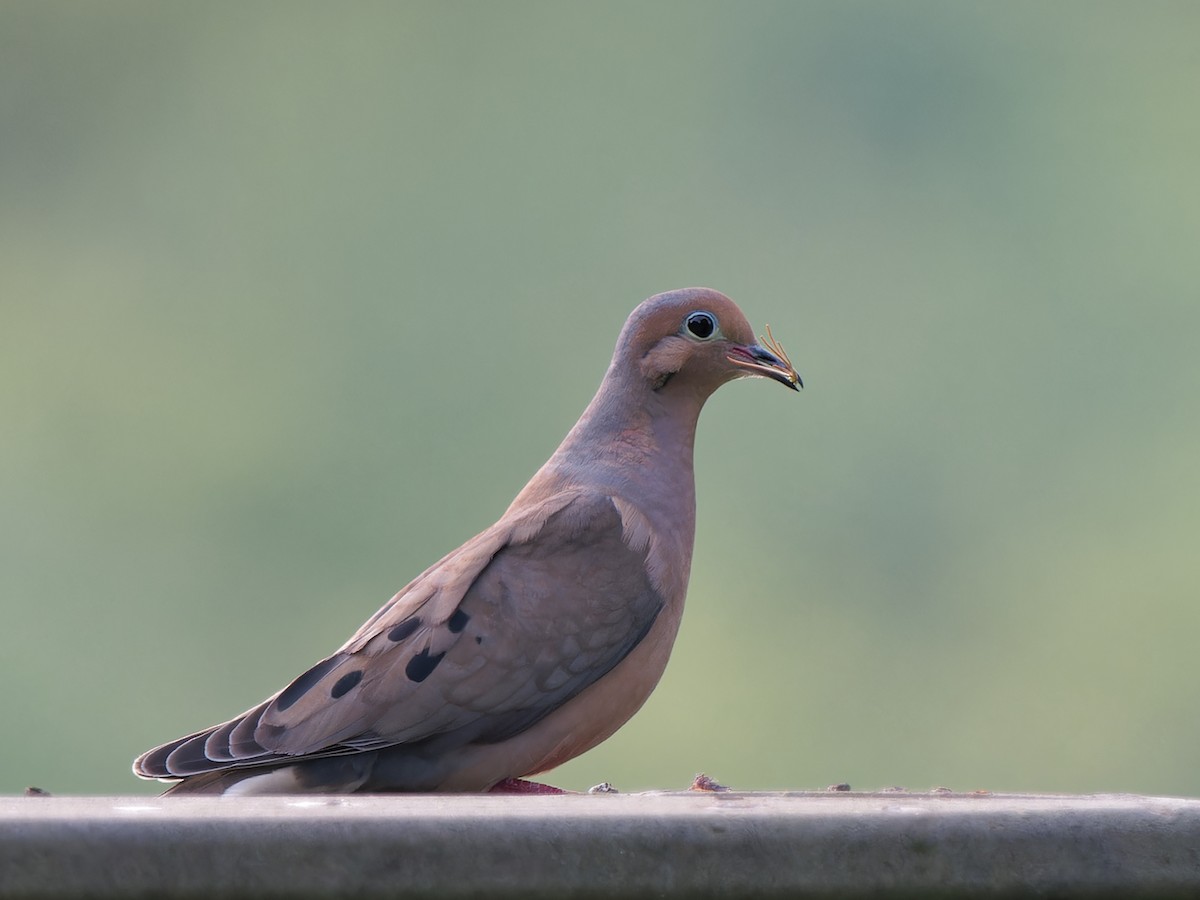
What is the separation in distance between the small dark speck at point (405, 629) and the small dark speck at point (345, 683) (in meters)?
0.10

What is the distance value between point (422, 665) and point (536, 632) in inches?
9.6

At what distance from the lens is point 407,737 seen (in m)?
2.75

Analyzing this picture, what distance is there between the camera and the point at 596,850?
1513 mm

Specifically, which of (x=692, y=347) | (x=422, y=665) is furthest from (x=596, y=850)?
(x=692, y=347)

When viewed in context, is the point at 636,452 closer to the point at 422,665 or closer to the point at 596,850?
the point at 422,665

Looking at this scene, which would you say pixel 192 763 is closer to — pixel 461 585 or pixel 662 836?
pixel 461 585

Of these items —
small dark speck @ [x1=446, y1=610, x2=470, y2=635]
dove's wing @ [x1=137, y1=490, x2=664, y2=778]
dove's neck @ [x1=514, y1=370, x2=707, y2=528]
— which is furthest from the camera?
dove's neck @ [x1=514, y1=370, x2=707, y2=528]

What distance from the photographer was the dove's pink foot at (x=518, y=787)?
2965mm

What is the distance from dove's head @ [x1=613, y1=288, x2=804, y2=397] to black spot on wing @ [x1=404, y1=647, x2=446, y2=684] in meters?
0.88

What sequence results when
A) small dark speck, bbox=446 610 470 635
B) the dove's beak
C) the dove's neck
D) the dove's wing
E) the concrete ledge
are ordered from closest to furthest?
the concrete ledge
the dove's wing
small dark speck, bbox=446 610 470 635
the dove's neck
the dove's beak

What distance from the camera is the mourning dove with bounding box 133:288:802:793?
108 inches

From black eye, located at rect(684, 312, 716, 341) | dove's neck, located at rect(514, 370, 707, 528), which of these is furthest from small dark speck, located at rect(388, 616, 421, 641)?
black eye, located at rect(684, 312, 716, 341)

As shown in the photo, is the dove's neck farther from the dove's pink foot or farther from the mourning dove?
the dove's pink foot

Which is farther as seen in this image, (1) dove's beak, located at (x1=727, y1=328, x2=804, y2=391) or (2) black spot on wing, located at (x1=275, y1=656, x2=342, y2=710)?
(1) dove's beak, located at (x1=727, y1=328, x2=804, y2=391)
